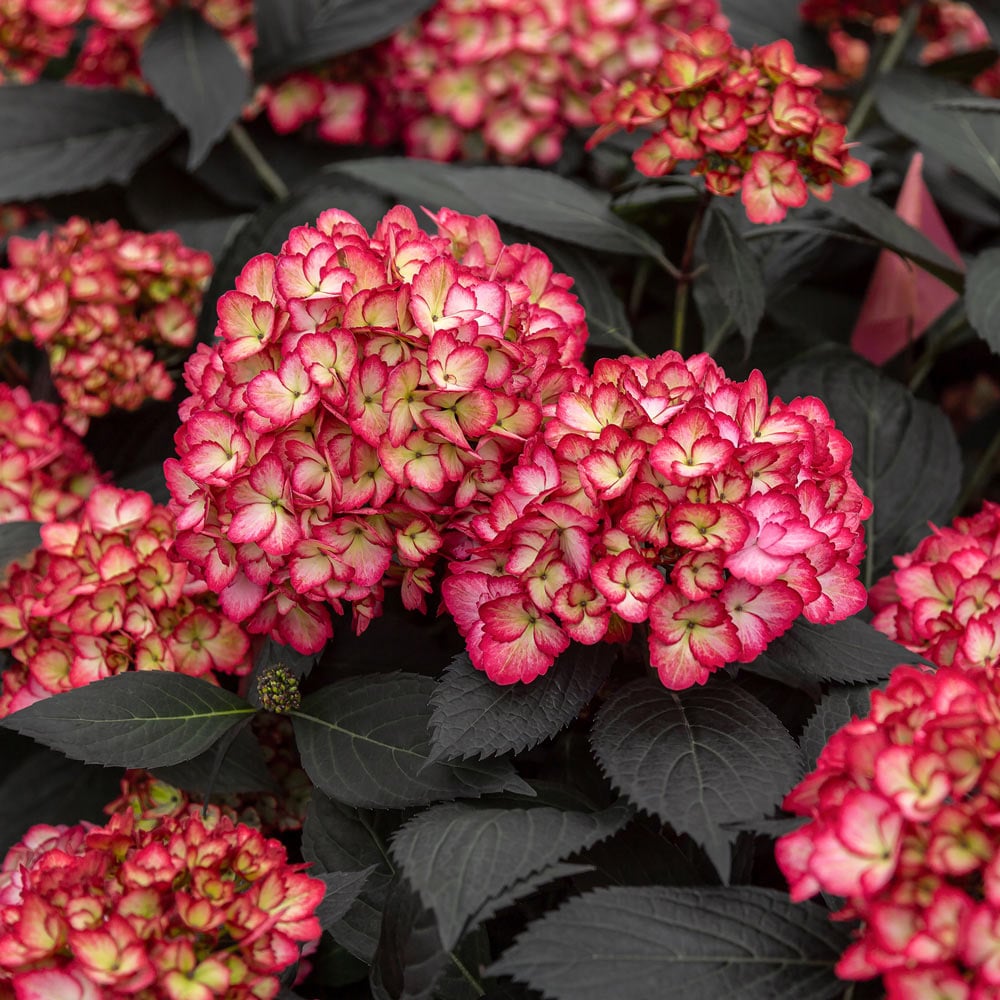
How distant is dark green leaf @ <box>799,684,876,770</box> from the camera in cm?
71

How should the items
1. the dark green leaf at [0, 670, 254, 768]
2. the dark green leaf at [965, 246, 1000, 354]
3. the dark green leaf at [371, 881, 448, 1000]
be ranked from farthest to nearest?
the dark green leaf at [965, 246, 1000, 354] < the dark green leaf at [0, 670, 254, 768] < the dark green leaf at [371, 881, 448, 1000]

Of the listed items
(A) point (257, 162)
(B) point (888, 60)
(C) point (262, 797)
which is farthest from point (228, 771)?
(B) point (888, 60)

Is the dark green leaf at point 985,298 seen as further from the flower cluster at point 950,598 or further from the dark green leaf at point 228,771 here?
the dark green leaf at point 228,771

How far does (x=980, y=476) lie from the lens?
1184mm

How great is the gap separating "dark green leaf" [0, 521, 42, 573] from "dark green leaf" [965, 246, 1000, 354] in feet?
2.74

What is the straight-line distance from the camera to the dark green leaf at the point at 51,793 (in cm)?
101

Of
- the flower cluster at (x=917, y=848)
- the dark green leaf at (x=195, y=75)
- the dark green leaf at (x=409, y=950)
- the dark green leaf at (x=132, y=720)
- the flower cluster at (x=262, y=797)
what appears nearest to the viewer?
the flower cluster at (x=917, y=848)

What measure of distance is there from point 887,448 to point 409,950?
2.15ft

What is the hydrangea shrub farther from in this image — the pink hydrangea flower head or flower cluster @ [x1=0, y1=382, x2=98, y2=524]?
the pink hydrangea flower head

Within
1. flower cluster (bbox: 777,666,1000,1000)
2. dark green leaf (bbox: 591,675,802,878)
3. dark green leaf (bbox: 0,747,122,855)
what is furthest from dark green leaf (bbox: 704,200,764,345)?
dark green leaf (bbox: 0,747,122,855)

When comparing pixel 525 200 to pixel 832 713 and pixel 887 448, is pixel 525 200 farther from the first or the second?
pixel 832 713

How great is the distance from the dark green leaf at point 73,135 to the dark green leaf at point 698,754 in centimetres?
101

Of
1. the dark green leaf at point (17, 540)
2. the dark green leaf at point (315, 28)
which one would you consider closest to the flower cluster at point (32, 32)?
the dark green leaf at point (315, 28)

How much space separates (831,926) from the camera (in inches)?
24.6
